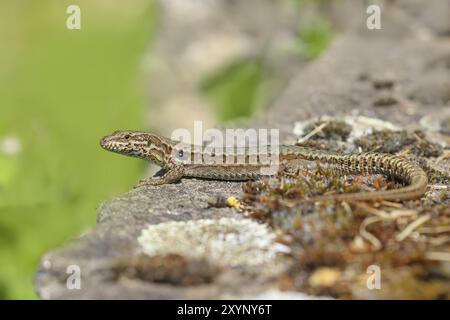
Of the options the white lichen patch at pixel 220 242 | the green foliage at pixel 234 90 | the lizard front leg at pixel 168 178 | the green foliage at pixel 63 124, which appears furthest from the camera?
the green foliage at pixel 234 90

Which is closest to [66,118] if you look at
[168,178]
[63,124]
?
[63,124]

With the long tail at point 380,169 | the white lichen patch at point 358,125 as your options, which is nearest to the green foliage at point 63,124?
the white lichen patch at point 358,125

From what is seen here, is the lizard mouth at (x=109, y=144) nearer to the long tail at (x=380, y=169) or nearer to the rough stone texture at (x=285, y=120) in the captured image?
the rough stone texture at (x=285, y=120)

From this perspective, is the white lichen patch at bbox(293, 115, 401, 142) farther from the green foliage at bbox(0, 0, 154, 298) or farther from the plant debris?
the green foliage at bbox(0, 0, 154, 298)

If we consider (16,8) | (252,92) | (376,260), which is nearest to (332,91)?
(252,92)

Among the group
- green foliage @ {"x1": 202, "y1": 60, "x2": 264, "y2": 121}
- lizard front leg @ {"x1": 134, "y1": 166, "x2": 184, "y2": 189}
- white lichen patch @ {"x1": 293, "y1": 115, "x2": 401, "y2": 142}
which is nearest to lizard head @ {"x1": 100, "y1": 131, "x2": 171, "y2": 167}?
lizard front leg @ {"x1": 134, "y1": 166, "x2": 184, "y2": 189}
